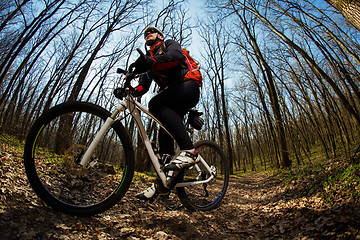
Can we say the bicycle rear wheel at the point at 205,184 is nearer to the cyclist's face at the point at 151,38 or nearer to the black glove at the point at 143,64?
the black glove at the point at 143,64

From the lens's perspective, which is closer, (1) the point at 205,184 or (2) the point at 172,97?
(2) the point at 172,97

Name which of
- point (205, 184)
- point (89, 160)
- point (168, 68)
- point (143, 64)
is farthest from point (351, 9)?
point (89, 160)

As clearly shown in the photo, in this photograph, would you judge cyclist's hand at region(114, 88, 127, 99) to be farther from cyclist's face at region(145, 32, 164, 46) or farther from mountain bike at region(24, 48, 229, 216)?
cyclist's face at region(145, 32, 164, 46)

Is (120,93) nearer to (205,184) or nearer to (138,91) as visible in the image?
(138,91)

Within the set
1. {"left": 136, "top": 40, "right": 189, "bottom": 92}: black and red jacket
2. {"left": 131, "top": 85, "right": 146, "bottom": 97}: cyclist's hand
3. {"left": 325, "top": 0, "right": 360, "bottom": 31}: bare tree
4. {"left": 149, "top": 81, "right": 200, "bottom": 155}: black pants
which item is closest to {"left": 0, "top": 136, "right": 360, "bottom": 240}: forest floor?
{"left": 149, "top": 81, "right": 200, "bottom": 155}: black pants

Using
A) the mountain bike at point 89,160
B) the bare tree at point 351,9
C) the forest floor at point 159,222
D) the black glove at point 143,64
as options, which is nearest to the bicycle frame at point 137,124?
the mountain bike at point 89,160

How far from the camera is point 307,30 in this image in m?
6.18

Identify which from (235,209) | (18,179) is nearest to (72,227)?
(18,179)

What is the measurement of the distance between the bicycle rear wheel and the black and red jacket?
1.13 metres

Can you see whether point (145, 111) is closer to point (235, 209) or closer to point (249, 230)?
point (249, 230)

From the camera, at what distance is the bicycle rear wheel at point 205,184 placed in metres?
2.71

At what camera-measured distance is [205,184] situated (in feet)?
9.61

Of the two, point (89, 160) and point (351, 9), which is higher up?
point (351, 9)

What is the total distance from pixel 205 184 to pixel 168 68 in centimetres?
197
